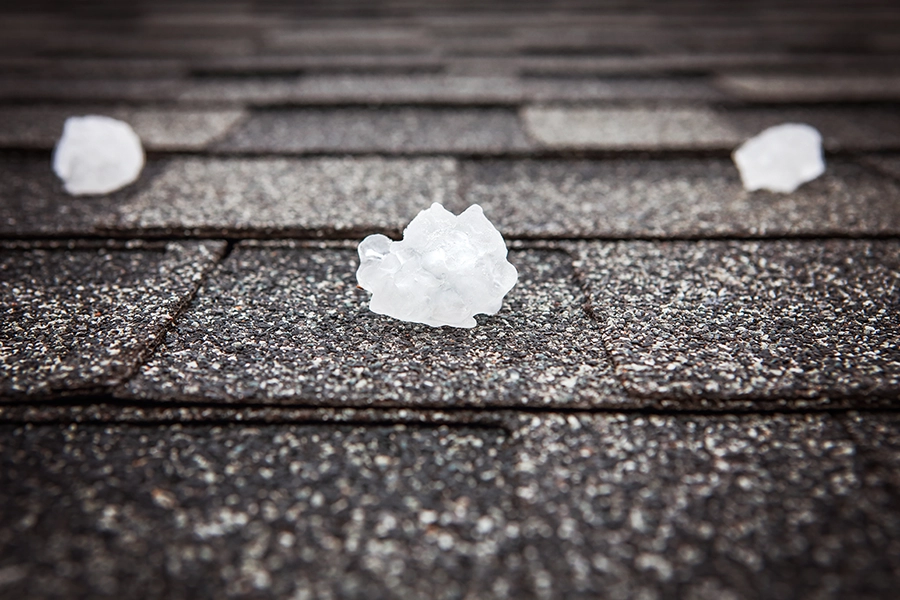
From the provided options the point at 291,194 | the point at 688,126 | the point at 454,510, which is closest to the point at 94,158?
the point at 291,194

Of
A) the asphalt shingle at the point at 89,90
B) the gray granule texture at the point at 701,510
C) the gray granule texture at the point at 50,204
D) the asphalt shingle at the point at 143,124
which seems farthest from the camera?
the asphalt shingle at the point at 89,90

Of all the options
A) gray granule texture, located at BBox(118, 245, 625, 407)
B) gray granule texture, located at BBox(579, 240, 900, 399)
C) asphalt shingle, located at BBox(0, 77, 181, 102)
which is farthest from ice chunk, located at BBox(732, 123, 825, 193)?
asphalt shingle, located at BBox(0, 77, 181, 102)

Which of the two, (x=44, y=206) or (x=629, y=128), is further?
(x=629, y=128)

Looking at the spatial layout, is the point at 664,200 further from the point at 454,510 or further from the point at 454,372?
the point at 454,510

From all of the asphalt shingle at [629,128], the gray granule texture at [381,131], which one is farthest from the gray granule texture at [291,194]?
the asphalt shingle at [629,128]

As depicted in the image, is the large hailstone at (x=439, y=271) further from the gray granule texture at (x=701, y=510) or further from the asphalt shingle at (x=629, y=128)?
the asphalt shingle at (x=629, y=128)

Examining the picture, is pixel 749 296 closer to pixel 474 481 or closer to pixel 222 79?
pixel 474 481
